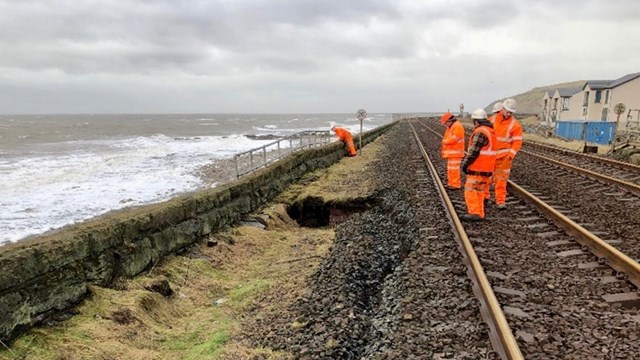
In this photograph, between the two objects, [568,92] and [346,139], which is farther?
[568,92]

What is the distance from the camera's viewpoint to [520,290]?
4.86m

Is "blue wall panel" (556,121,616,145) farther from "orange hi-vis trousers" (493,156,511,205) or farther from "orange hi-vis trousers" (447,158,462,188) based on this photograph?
"orange hi-vis trousers" (493,156,511,205)

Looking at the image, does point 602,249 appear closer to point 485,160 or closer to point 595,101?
point 485,160

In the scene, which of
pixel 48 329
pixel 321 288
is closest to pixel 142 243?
pixel 48 329

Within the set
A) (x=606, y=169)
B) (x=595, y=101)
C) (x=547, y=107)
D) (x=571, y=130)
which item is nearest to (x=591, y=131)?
(x=571, y=130)

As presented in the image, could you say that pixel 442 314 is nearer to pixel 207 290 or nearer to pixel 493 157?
pixel 207 290

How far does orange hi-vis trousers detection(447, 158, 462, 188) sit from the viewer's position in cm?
1022

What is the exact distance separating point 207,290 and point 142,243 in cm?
115

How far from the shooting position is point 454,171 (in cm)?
1034

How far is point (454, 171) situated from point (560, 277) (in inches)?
209

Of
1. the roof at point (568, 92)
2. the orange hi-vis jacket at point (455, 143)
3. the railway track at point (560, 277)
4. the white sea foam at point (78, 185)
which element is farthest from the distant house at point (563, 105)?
the railway track at point (560, 277)

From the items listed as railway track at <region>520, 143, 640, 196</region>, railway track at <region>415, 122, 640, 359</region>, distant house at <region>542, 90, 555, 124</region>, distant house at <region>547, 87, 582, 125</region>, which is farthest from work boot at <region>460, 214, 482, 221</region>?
distant house at <region>542, 90, 555, 124</region>

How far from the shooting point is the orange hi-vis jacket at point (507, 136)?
8.16 m

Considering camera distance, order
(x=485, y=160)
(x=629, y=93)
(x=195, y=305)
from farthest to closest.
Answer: (x=629, y=93) < (x=485, y=160) < (x=195, y=305)
